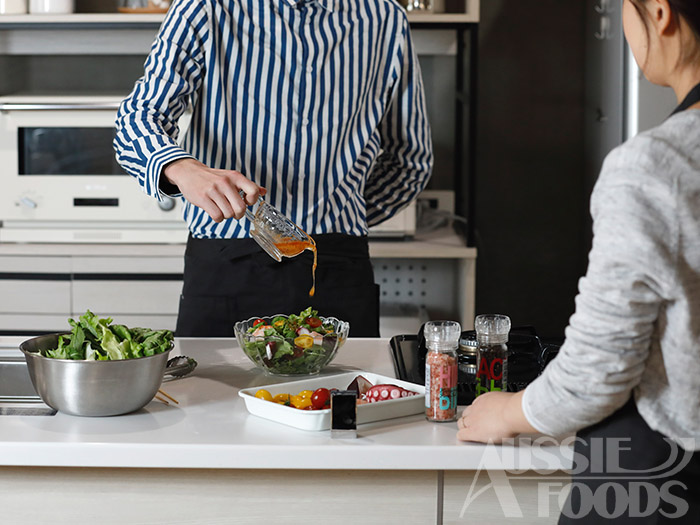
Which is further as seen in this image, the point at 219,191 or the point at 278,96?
the point at 278,96

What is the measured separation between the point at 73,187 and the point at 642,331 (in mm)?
2278

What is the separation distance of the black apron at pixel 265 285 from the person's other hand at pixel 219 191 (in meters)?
0.33

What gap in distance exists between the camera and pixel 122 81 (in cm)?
318

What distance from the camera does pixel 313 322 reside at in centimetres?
131

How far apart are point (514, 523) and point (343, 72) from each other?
106cm

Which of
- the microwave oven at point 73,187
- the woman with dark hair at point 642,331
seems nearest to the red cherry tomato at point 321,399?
the woman with dark hair at point 642,331

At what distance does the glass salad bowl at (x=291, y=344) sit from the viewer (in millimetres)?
1255

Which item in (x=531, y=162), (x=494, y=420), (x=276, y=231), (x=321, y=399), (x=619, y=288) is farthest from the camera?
(x=531, y=162)

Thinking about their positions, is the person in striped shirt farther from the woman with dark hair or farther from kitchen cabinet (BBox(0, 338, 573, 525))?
the woman with dark hair

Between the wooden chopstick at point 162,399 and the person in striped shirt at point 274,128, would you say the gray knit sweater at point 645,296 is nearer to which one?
the wooden chopstick at point 162,399

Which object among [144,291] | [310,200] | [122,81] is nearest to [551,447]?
[310,200]

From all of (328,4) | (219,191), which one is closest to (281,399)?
(219,191)

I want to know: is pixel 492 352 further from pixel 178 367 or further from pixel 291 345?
pixel 178 367

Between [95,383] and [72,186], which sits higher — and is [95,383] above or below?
below
